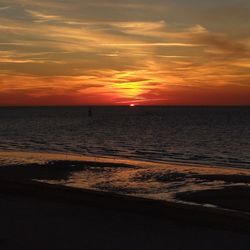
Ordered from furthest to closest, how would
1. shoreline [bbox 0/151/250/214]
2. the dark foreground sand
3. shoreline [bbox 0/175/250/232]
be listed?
shoreline [bbox 0/151/250/214], shoreline [bbox 0/175/250/232], the dark foreground sand

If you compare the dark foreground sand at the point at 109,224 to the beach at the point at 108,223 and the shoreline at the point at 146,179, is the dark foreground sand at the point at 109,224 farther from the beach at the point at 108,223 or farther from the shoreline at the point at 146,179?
the shoreline at the point at 146,179

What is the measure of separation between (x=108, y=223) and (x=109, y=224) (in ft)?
0.35

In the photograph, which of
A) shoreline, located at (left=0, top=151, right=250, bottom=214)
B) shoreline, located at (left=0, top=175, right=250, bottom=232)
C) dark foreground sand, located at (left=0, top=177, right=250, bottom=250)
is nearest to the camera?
dark foreground sand, located at (left=0, top=177, right=250, bottom=250)

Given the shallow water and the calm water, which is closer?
the shallow water

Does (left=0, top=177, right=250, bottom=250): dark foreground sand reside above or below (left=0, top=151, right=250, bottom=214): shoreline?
above

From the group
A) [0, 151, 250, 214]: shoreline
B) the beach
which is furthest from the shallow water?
the beach

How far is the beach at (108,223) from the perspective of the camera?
938 centimetres

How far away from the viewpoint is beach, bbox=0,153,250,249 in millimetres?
9383

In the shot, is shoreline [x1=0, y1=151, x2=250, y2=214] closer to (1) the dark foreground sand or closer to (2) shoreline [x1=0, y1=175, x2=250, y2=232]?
(2) shoreline [x1=0, y1=175, x2=250, y2=232]

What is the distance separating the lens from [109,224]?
11.1 meters

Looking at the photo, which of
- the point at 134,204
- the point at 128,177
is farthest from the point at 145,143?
the point at 134,204

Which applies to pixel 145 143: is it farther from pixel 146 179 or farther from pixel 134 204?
pixel 134 204

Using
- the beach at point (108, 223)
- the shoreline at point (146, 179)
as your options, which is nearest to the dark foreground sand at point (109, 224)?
the beach at point (108, 223)

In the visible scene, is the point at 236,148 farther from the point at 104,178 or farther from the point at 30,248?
the point at 30,248
